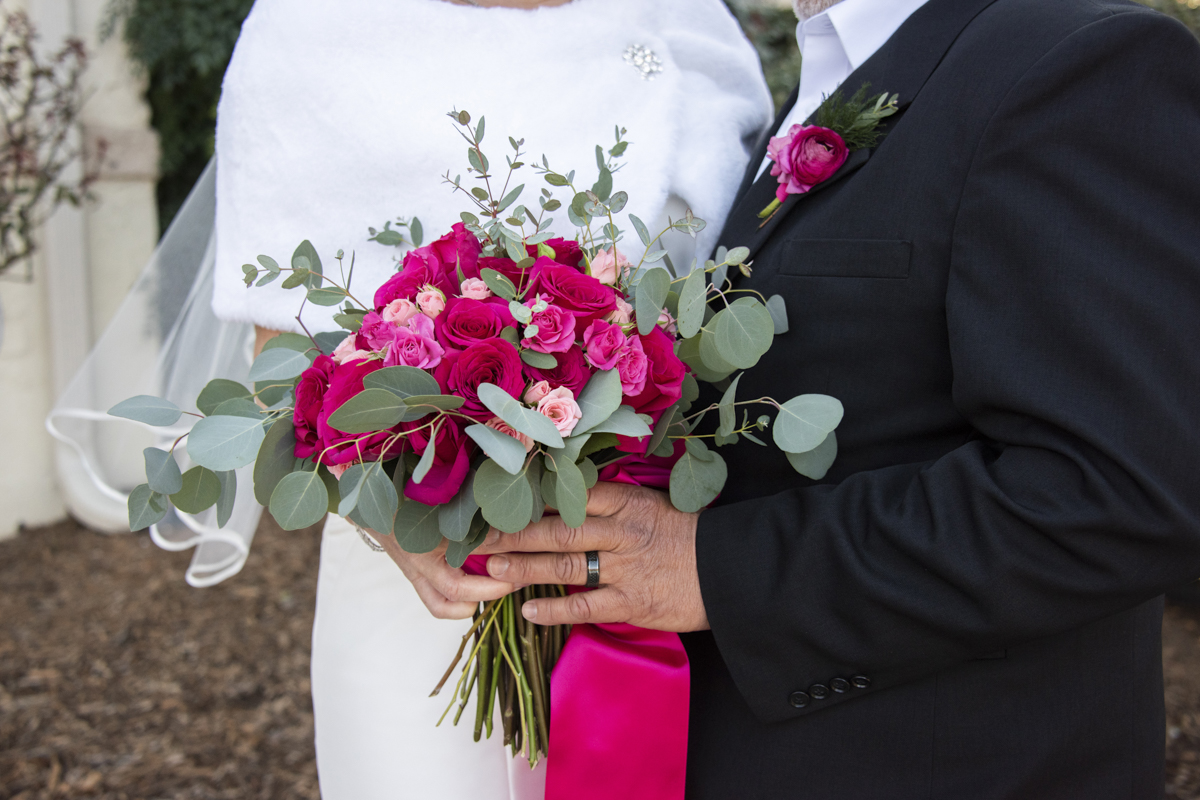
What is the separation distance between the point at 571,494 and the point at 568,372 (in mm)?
161

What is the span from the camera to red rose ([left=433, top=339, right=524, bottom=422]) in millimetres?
1014

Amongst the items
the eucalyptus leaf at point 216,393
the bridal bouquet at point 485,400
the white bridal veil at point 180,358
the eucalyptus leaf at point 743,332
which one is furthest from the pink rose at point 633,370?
the white bridal veil at point 180,358

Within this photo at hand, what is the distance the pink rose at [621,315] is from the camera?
1.12m

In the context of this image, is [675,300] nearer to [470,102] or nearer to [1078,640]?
[470,102]

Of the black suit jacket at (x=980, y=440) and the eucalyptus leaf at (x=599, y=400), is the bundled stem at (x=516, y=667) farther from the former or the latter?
the eucalyptus leaf at (x=599, y=400)

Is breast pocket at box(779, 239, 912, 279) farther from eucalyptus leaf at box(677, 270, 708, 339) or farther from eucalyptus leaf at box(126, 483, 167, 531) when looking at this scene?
eucalyptus leaf at box(126, 483, 167, 531)

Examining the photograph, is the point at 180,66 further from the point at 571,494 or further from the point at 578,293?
the point at 571,494

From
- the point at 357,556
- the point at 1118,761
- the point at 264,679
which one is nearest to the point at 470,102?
the point at 357,556

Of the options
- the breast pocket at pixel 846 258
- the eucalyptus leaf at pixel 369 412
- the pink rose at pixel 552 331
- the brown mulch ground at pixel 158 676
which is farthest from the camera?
the brown mulch ground at pixel 158 676

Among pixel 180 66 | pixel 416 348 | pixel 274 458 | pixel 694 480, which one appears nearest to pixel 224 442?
pixel 274 458

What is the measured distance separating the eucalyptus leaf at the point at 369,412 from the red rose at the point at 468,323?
0.12 meters

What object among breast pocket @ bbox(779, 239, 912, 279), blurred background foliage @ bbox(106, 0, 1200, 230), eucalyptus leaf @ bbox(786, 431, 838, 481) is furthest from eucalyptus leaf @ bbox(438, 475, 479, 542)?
blurred background foliage @ bbox(106, 0, 1200, 230)

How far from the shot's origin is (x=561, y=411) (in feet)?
3.35

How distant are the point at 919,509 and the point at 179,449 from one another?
2.30 m
